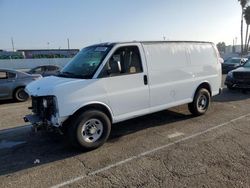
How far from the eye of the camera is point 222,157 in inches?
183

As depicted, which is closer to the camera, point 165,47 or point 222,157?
point 222,157

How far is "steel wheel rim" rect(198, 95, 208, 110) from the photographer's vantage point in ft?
24.2

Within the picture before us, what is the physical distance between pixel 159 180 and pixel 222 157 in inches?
56.5

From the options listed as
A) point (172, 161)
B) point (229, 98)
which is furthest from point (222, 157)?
point (229, 98)

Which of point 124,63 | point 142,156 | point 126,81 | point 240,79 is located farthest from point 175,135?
point 240,79

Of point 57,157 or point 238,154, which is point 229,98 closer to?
point 238,154

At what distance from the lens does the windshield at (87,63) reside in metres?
5.29

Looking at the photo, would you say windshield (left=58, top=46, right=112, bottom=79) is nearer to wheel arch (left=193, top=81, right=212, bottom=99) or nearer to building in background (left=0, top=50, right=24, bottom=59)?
wheel arch (left=193, top=81, right=212, bottom=99)

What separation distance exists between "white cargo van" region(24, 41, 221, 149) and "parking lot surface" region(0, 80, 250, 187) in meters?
0.54

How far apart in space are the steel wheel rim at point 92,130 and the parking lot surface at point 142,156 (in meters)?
0.28

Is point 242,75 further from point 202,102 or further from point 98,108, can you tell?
point 98,108

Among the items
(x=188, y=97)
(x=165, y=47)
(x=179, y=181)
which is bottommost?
(x=179, y=181)

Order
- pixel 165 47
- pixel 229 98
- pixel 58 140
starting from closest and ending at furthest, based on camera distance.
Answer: pixel 58 140
pixel 165 47
pixel 229 98

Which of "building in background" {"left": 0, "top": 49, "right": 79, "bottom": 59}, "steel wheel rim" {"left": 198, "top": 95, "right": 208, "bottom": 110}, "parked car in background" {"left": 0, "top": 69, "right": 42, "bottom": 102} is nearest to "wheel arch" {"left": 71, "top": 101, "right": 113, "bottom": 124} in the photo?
"steel wheel rim" {"left": 198, "top": 95, "right": 208, "bottom": 110}
